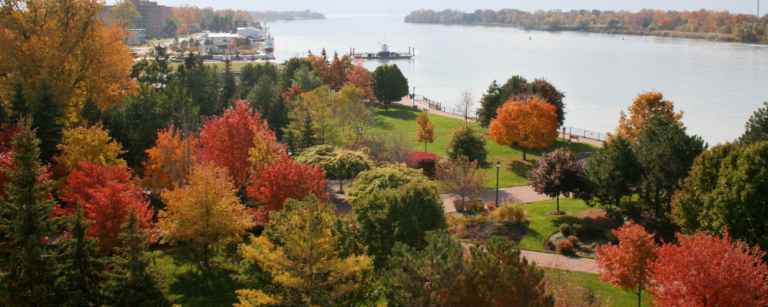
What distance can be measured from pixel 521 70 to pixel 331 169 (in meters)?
85.7

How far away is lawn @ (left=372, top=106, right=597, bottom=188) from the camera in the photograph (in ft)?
132

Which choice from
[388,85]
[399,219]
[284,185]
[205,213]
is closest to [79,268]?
[205,213]

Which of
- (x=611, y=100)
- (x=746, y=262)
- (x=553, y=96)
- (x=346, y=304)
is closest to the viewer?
(x=746, y=262)

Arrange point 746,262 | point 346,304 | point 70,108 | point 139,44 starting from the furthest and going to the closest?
point 139,44, point 70,108, point 346,304, point 746,262

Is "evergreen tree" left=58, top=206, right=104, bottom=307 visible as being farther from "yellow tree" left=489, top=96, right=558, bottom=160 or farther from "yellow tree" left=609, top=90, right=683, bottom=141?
"yellow tree" left=609, top=90, right=683, bottom=141

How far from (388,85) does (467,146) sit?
34758 mm

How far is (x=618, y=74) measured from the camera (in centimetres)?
9981

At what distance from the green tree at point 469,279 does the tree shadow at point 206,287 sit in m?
9.31

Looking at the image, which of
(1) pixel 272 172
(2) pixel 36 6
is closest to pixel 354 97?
(2) pixel 36 6

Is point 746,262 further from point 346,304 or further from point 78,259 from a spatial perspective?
point 78,259

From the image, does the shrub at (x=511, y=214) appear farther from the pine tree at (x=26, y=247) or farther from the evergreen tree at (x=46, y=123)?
the evergreen tree at (x=46, y=123)

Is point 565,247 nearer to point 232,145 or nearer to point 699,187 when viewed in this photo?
point 699,187

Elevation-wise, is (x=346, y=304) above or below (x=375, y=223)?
below

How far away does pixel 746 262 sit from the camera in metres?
14.9
